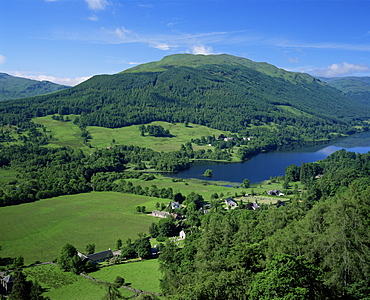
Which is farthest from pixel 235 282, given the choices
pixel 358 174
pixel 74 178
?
pixel 74 178

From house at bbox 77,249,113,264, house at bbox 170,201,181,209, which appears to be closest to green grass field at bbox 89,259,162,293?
house at bbox 77,249,113,264

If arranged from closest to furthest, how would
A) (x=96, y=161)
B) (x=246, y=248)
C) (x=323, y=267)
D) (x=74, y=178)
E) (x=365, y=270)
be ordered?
1. (x=365, y=270)
2. (x=323, y=267)
3. (x=246, y=248)
4. (x=74, y=178)
5. (x=96, y=161)

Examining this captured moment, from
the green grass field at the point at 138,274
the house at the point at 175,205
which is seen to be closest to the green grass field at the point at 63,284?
the green grass field at the point at 138,274

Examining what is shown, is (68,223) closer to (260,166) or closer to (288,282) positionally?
(288,282)

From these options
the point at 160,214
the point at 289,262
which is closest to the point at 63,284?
the point at 289,262

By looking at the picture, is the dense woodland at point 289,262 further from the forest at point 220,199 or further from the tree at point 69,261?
the tree at point 69,261

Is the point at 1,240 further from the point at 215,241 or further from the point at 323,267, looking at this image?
the point at 323,267
